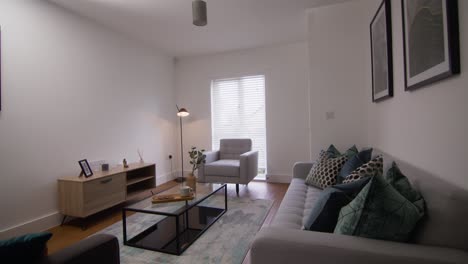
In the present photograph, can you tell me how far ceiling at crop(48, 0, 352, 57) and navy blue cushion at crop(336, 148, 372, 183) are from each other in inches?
78.5

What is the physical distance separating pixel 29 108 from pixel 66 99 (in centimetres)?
41

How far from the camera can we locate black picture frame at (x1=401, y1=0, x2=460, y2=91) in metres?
1.08

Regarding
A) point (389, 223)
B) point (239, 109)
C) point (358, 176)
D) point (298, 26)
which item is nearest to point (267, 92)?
point (239, 109)

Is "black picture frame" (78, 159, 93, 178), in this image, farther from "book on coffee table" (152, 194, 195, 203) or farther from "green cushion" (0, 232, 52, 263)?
"green cushion" (0, 232, 52, 263)

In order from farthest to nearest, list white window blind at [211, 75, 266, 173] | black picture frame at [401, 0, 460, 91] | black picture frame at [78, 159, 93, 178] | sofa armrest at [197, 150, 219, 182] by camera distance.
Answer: white window blind at [211, 75, 266, 173] → sofa armrest at [197, 150, 219, 182] → black picture frame at [78, 159, 93, 178] → black picture frame at [401, 0, 460, 91]

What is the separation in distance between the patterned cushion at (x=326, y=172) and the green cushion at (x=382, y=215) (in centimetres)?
119

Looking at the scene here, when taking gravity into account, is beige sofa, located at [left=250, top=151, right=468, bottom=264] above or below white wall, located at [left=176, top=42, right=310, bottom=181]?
below

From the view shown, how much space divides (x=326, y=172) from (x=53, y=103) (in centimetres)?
315

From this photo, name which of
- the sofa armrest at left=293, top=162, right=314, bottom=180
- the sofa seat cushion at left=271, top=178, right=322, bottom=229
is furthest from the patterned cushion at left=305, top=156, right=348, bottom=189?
the sofa armrest at left=293, top=162, right=314, bottom=180

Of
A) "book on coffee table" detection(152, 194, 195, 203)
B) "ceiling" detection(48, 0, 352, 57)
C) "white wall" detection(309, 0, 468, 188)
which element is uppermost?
"ceiling" detection(48, 0, 352, 57)

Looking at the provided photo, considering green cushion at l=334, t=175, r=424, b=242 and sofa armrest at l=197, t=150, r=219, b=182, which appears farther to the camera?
sofa armrest at l=197, t=150, r=219, b=182

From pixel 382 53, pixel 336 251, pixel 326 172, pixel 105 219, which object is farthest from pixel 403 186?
pixel 105 219

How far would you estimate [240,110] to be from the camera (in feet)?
15.2

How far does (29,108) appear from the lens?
2430 mm
